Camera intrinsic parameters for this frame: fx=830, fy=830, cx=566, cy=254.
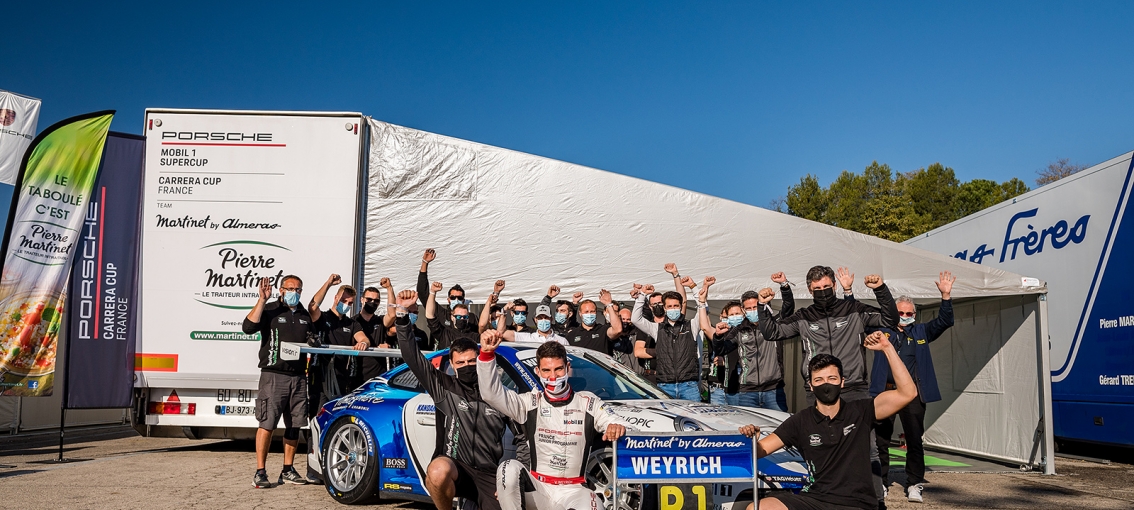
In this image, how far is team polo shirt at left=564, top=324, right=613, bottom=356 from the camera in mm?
9172

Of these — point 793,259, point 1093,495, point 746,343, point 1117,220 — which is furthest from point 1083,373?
point 746,343

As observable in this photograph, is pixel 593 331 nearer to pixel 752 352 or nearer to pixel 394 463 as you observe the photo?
pixel 752 352

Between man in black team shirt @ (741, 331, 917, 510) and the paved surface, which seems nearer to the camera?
man in black team shirt @ (741, 331, 917, 510)

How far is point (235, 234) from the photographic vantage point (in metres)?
9.63

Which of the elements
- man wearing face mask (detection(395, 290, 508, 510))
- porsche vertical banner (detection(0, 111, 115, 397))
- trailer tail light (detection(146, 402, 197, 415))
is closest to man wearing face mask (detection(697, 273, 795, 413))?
man wearing face mask (detection(395, 290, 508, 510))

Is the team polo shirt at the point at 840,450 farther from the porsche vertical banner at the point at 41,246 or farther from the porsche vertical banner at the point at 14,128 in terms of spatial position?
the porsche vertical banner at the point at 14,128

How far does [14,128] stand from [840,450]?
10784 mm

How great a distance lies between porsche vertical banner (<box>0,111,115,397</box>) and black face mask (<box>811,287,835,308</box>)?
825cm

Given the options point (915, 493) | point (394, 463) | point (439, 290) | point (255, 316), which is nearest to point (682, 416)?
point (394, 463)

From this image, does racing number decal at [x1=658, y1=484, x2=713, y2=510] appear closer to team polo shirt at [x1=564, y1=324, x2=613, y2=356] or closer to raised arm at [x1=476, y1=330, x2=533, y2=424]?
raised arm at [x1=476, y1=330, x2=533, y2=424]

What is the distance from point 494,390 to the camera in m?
4.79

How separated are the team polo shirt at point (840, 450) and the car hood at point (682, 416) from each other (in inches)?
27.7

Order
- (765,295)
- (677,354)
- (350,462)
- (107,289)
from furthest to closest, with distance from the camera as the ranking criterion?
Result: (107,289)
(765,295)
(677,354)
(350,462)

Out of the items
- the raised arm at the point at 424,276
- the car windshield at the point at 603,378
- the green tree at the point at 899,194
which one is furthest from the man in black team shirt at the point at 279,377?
the green tree at the point at 899,194
